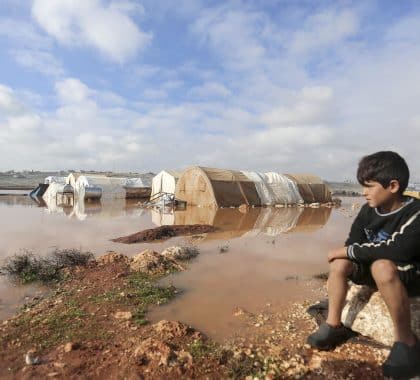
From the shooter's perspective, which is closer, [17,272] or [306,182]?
[17,272]

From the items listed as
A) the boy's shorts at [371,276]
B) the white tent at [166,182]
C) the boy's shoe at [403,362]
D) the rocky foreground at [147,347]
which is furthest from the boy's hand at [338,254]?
the white tent at [166,182]

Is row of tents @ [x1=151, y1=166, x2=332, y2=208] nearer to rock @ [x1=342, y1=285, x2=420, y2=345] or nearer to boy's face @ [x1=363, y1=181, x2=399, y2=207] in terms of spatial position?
rock @ [x1=342, y1=285, x2=420, y2=345]

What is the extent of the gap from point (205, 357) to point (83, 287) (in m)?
2.94

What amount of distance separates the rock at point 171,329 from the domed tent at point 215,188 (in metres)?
18.0

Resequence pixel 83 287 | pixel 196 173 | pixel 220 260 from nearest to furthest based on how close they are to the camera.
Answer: pixel 83 287, pixel 220 260, pixel 196 173

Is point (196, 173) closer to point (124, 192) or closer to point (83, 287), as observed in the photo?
point (124, 192)

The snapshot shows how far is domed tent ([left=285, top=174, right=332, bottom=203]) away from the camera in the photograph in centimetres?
2791

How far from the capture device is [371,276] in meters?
3.23

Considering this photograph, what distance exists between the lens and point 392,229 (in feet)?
10.0

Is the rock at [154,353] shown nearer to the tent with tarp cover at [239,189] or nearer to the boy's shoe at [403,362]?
the boy's shoe at [403,362]

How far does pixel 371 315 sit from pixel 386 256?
0.80 meters

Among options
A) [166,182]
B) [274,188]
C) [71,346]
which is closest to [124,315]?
[71,346]

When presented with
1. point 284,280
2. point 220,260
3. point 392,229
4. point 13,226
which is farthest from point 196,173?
point 392,229

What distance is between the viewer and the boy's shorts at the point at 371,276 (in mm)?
2932
